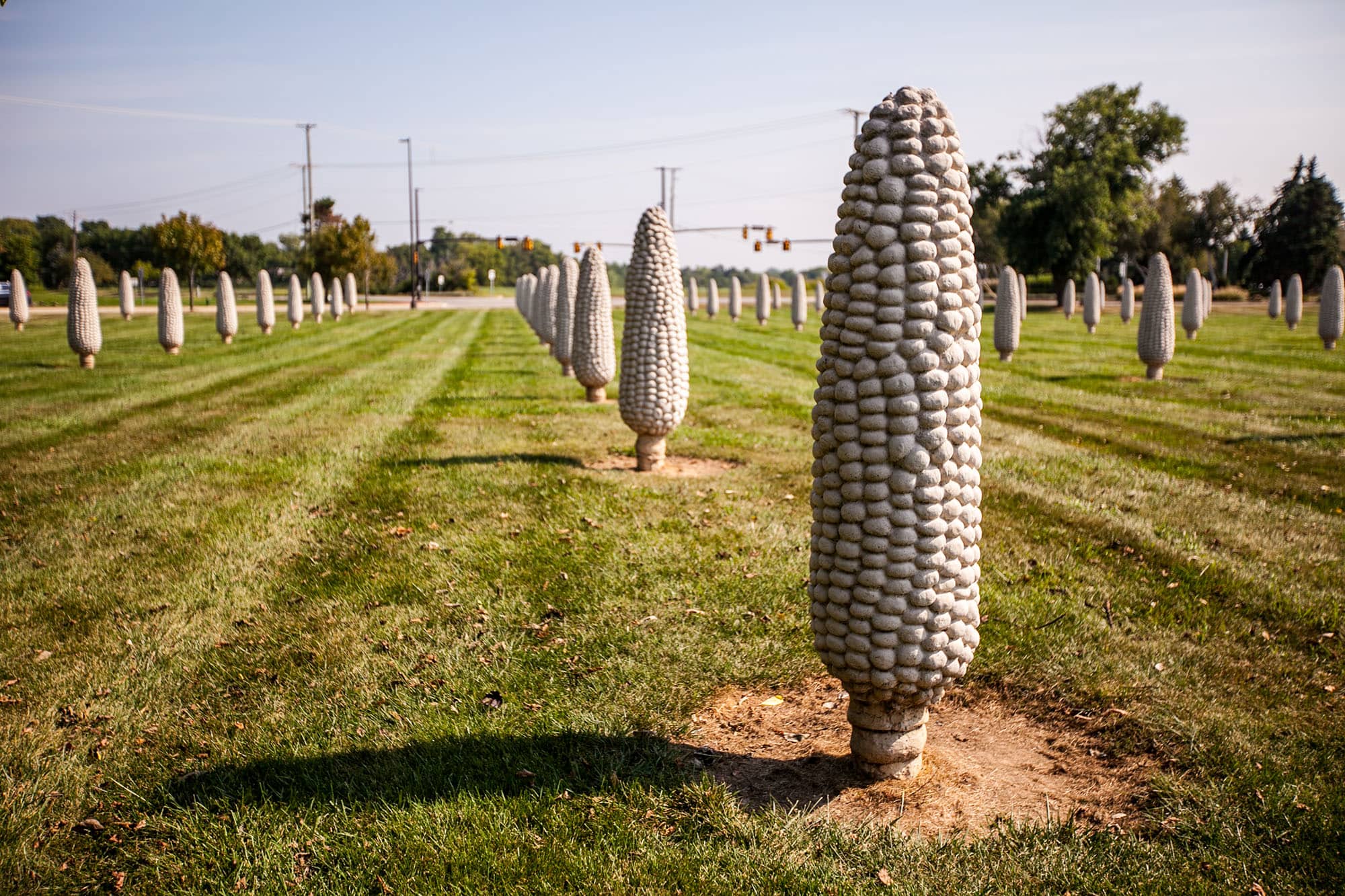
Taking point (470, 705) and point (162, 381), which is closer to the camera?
point (470, 705)

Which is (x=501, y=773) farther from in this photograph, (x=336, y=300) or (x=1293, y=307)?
(x=336, y=300)

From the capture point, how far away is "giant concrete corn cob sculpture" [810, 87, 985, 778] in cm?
356

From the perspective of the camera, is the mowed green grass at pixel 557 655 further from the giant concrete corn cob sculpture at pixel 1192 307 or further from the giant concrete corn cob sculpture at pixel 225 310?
the giant concrete corn cob sculpture at pixel 1192 307

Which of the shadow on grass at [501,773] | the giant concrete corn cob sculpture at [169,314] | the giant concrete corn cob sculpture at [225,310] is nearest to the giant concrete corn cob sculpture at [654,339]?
the shadow on grass at [501,773]

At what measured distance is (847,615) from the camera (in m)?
3.66

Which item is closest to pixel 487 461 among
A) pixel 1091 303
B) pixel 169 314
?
pixel 169 314

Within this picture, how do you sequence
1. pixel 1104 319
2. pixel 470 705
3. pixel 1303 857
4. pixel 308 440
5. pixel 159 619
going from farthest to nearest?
pixel 1104 319 → pixel 308 440 → pixel 159 619 → pixel 470 705 → pixel 1303 857

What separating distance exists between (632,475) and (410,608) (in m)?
3.98

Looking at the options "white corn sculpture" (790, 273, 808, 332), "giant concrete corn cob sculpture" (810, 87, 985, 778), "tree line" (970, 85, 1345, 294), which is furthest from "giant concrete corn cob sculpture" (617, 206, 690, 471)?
"tree line" (970, 85, 1345, 294)

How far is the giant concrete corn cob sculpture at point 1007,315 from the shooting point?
900 inches

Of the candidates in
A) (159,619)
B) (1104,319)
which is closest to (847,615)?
(159,619)

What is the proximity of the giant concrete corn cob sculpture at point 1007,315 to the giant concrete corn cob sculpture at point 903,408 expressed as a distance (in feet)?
67.9

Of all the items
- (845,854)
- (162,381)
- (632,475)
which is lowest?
(845,854)

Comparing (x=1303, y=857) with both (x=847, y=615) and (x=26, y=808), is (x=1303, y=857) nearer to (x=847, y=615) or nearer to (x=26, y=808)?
(x=847, y=615)
